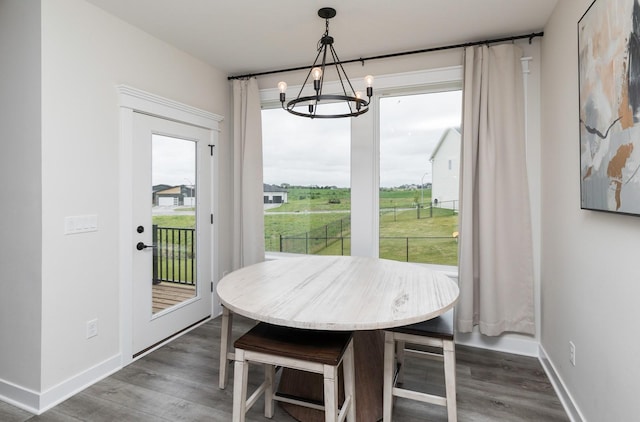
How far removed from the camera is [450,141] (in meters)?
3.16

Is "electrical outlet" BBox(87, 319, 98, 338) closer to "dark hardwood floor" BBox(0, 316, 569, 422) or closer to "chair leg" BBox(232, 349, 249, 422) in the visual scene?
"dark hardwood floor" BBox(0, 316, 569, 422)

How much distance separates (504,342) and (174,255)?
302 cm

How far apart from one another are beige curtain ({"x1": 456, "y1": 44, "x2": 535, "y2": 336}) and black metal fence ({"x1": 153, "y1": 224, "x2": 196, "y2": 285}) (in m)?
2.53

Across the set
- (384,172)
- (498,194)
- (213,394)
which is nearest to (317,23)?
(384,172)

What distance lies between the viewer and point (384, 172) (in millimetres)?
3379

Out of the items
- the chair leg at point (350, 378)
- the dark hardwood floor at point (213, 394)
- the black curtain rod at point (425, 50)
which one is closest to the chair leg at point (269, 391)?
the dark hardwood floor at point (213, 394)

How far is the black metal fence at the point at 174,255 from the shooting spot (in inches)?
117

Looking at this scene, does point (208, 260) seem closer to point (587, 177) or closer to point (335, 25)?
point (335, 25)

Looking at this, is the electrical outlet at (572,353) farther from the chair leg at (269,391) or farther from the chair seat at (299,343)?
the chair leg at (269,391)

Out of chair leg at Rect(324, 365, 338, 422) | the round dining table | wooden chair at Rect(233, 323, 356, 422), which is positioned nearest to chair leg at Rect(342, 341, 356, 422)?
wooden chair at Rect(233, 323, 356, 422)

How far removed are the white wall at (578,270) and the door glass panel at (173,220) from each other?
3.06 metres

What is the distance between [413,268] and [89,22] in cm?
282

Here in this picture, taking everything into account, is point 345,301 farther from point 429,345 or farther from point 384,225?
point 384,225

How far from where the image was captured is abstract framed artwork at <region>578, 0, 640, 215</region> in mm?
1316
